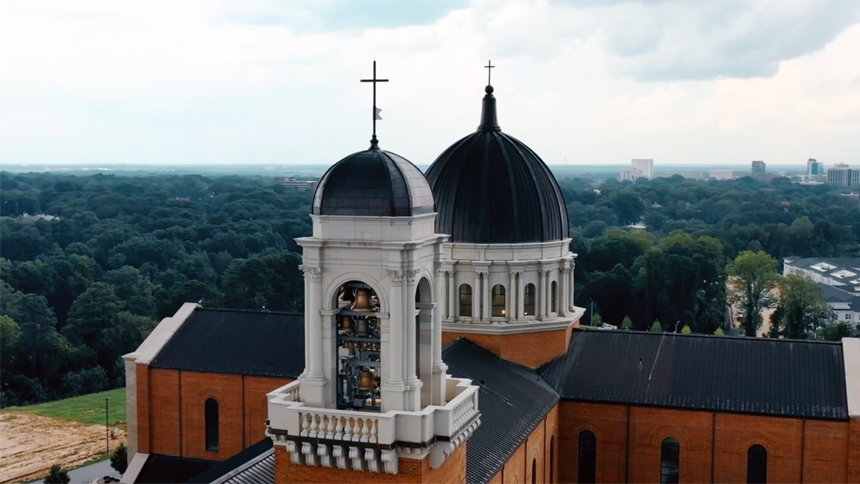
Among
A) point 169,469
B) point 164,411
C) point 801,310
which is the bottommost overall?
point 169,469

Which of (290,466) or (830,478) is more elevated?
(290,466)

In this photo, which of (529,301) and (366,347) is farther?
(529,301)

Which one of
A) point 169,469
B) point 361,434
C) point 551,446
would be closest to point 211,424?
point 169,469

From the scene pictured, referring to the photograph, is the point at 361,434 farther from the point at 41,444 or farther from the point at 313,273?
the point at 41,444

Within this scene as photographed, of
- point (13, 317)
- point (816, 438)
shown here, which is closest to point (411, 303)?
point (816, 438)

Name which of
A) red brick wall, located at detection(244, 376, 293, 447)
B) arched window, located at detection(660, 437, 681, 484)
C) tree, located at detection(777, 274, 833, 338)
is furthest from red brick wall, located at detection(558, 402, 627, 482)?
tree, located at detection(777, 274, 833, 338)

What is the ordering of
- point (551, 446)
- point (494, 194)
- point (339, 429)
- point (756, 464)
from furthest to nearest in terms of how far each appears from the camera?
point (494, 194)
point (551, 446)
point (756, 464)
point (339, 429)

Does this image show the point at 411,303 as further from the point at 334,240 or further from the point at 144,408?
the point at 144,408

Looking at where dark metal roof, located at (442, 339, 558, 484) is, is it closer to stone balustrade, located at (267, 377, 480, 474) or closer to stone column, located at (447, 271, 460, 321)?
stone column, located at (447, 271, 460, 321)
